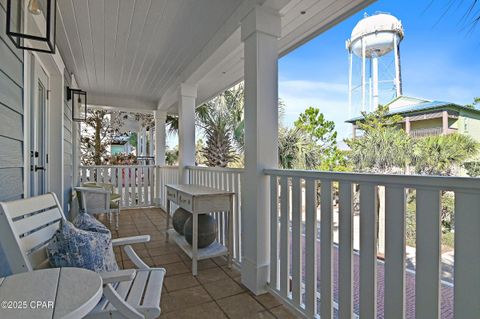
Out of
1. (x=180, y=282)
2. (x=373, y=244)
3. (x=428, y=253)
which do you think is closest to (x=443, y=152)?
(x=373, y=244)

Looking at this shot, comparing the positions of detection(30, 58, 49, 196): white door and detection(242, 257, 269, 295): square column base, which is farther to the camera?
detection(30, 58, 49, 196): white door

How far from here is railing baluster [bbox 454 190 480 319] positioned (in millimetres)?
991

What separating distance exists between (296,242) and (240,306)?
0.62m

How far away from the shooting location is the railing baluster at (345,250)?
4.92ft

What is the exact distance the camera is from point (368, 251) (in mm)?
1381

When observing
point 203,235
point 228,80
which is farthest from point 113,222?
point 228,80

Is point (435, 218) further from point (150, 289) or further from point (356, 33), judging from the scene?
point (356, 33)

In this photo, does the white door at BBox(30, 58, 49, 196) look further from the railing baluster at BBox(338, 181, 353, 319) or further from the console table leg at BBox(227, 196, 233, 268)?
the railing baluster at BBox(338, 181, 353, 319)

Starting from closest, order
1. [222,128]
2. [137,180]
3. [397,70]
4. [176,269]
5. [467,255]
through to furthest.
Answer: [467,255]
[176,269]
[137,180]
[397,70]
[222,128]

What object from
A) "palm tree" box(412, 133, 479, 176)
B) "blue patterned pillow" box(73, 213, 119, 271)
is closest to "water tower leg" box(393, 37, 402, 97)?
"palm tree" box(412, 133, 479, 176)

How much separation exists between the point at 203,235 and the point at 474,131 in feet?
12.2

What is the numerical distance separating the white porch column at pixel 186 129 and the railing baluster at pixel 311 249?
2.66 meters

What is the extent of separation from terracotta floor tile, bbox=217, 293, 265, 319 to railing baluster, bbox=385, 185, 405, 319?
0.92 m

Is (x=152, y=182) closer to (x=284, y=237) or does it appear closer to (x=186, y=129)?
(x=186, y=129)
